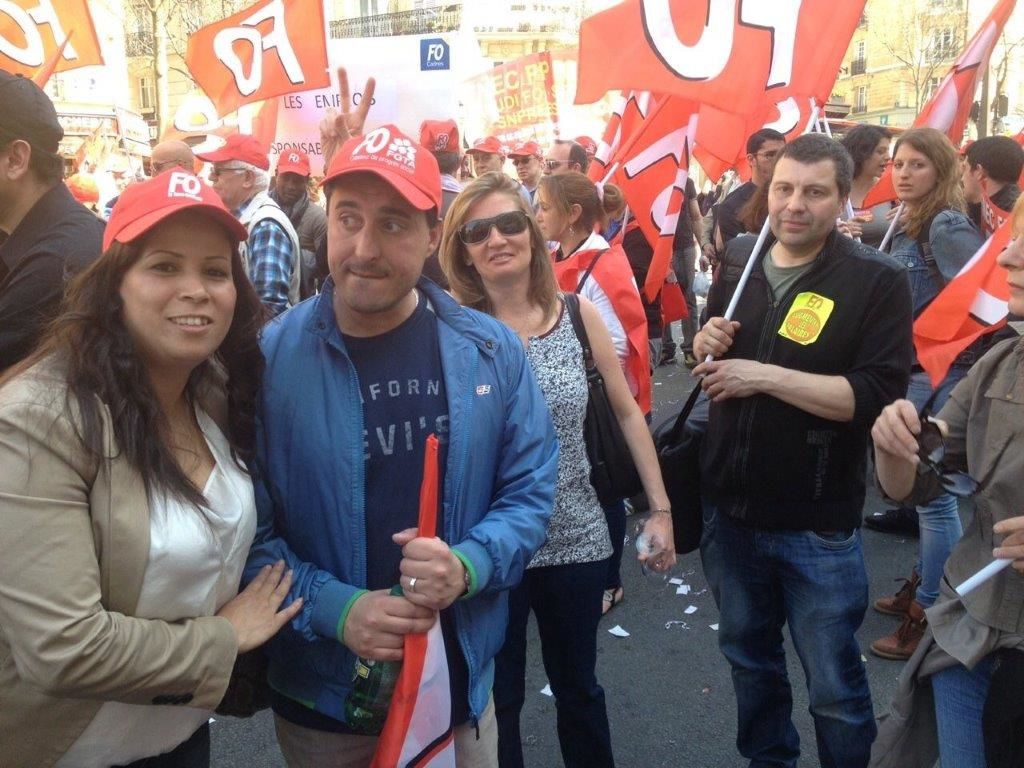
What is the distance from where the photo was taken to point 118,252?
63.1 inches

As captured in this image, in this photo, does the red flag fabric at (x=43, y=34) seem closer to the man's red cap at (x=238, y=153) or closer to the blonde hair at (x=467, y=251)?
the man's red cap at (x=238, y=153)

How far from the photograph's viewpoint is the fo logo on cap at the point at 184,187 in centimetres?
159

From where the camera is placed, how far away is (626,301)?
13.0 feet

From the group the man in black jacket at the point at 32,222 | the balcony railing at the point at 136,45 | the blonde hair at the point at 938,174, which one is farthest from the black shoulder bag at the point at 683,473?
the balcony railing at the point at 136,45

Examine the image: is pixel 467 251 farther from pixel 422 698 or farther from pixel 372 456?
pixel 422 698

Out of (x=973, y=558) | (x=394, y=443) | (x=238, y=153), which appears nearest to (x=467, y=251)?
(x=394, y=443)

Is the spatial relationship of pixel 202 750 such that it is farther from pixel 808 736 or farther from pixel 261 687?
pixel 808 736

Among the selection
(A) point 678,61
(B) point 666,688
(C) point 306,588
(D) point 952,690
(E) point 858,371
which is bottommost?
(B) point 666,688

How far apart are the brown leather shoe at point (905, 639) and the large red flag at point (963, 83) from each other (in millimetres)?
2541

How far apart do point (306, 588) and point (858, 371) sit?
5.47 ft

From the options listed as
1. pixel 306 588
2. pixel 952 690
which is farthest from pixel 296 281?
pixel 952 690

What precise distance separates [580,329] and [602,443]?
0.38 m

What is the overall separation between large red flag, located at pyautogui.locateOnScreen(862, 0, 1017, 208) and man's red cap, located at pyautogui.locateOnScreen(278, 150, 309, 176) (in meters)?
4.06

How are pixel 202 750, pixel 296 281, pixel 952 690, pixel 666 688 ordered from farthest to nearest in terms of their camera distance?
pixel 296 281 < pixel 666 688 < pixel 952 690 < pixel 202 750
